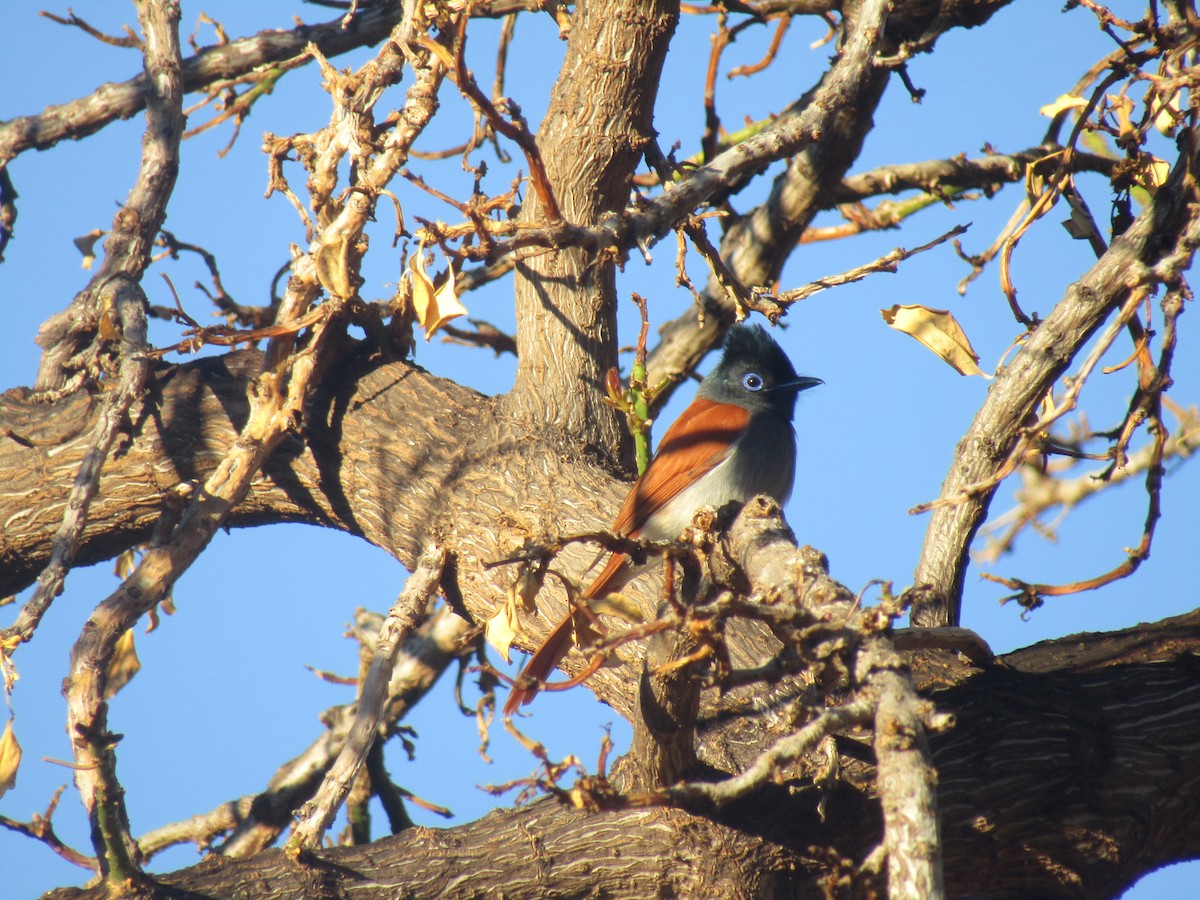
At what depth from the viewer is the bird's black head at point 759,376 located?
5.87 meters

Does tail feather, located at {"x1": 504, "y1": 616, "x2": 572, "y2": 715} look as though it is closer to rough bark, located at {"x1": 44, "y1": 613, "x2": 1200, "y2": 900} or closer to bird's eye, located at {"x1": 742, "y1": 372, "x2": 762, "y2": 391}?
rough bark, located at {"x1": 44, "y1": 613, "x2": 1200, "y2": 900}

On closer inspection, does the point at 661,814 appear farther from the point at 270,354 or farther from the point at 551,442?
the point at 270,354

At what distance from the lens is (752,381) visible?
594 centimetres

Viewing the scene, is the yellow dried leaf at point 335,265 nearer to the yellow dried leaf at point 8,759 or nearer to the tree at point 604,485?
the tree at point 604,485

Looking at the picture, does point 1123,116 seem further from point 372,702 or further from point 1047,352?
point 372,702

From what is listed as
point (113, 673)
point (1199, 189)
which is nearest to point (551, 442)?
point (113, 673)

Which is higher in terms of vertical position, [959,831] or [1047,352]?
[1047,352]

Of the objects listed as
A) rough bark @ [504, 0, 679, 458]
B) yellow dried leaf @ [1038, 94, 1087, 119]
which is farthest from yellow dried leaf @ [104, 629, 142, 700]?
yellow dried leaf @ [1038, 94, 1087, 119]

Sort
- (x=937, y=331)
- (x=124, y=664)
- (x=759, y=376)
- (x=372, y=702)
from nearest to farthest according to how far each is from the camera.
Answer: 1. (x=937, y=331)
2. (x=372, y=702)
3. (x=124, y=664)
4. (x=759, y=376)

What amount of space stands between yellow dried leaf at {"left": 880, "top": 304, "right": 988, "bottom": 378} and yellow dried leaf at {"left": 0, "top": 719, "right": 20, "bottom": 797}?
10.6 feet

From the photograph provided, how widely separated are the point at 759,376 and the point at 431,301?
3247 millimetres

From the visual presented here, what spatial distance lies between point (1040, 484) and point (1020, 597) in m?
2.05

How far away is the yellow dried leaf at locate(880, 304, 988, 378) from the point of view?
338 centimetres

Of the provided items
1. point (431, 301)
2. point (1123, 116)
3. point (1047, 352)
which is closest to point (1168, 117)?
point (1123, 116)
